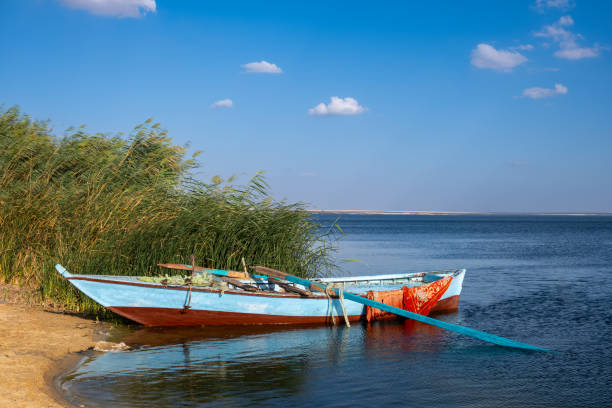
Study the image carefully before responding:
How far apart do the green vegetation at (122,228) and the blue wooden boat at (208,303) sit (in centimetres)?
110

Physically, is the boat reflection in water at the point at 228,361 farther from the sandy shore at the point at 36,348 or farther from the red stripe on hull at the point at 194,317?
the sandy shore at the point at 36,348

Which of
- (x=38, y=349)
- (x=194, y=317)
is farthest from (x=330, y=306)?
(x=38, y=349)

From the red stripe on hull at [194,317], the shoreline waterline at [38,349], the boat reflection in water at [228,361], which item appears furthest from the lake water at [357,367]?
the shoreline waterline at [38,349]

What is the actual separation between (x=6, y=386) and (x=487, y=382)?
21.0 feet

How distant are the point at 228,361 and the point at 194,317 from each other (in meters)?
1.95

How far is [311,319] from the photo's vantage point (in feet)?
37.5

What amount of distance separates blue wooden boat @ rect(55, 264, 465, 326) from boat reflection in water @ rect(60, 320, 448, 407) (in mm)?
244

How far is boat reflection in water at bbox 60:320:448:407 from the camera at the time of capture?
23.5 feet

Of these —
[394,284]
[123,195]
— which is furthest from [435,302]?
[123,195]

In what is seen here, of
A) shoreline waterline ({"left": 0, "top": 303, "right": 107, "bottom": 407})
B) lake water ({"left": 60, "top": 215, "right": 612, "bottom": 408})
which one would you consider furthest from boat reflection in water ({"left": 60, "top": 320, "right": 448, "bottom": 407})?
shoreline waterline ({"left": 0, "top": 303, "right": 107, "bottom": 407})

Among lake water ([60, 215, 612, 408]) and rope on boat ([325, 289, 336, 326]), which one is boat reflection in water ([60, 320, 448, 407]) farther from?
rope on boat ([325, 289, 336, 326])

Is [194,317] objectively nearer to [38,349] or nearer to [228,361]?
[228,361]

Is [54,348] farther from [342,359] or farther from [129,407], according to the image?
[342,359]

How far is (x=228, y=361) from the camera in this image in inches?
350
